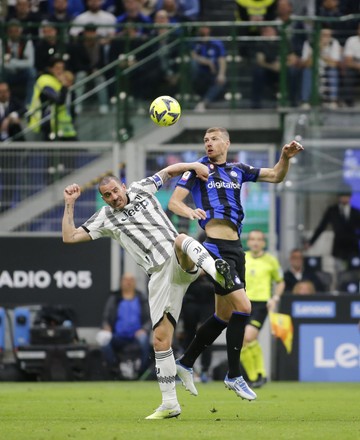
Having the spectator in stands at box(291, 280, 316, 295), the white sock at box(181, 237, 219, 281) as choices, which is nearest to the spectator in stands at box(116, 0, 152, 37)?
the spectator in stands at box(291, 280, 316, 295)

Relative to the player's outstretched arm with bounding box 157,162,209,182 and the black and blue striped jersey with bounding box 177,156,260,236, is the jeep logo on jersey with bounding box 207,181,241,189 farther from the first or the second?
the player's outstretched arm with bounding box 157,162,209,182

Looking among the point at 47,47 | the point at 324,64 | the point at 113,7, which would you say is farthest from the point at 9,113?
the point at 324,64

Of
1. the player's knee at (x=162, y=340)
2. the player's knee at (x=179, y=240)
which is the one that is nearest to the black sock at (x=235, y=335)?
the player's knee at (x=162, y=340)

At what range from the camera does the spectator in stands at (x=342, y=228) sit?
66.7ft

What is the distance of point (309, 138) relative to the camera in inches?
798

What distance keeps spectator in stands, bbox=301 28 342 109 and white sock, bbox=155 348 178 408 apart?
1037 cm

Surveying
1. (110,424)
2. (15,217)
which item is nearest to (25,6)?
(15,217)

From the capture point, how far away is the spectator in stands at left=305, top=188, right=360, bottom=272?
20.3m

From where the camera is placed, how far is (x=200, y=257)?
10711mm

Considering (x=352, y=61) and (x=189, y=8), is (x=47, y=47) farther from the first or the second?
(x=352, y=61)

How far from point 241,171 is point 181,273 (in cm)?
149

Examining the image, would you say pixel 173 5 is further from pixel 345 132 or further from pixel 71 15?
pixel 345 132

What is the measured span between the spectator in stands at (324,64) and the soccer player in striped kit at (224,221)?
8658 millimetres

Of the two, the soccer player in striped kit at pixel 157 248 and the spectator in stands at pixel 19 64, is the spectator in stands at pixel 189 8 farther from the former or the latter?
the soccer player in striped kit at pixel 157 248
